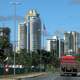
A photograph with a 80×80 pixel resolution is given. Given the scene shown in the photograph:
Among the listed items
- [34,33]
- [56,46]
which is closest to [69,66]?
[34,33]

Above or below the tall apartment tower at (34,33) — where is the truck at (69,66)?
below

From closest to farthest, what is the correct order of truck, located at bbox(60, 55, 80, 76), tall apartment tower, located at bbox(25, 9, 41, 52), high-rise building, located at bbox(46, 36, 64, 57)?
1. truck, located at bbox(60, 55, 80, 76)
2. tall apartment tower, located at bbox(25, 9, 41, 52)
3. high-rise building, located at bbox(46, 36, 64, 57)

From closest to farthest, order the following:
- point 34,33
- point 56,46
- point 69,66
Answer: point 69,66, point 34,33, point 56,46

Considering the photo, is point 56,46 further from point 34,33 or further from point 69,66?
A: point 69,66

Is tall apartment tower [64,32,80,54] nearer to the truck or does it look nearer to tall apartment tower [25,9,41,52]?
tall apartment tower [25,9,41,52]

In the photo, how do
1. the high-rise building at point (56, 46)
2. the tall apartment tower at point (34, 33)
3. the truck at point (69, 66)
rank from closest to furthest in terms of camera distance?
1. the truck at point (69, 66)
2. the tall apartment tower at point (34, 33)
3. the high-rise building at point (56, 46)

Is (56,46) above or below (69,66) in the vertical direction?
above

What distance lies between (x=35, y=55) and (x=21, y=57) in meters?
6.95

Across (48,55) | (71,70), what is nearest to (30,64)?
(48,55)

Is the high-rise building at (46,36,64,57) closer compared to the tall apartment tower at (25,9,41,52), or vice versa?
the tall apartment tower at (25,9,41,52)

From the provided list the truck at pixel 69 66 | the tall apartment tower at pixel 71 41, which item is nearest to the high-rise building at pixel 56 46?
the tall apartment tower at pixel 71 41

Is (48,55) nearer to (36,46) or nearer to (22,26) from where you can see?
(36,46)

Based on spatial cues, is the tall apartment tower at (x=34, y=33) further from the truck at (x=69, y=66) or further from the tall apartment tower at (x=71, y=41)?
the truck at (x=69, y=66)

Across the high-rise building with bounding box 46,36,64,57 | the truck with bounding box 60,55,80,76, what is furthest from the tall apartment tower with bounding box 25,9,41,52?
the truck with bounding box 60,55,80,76
